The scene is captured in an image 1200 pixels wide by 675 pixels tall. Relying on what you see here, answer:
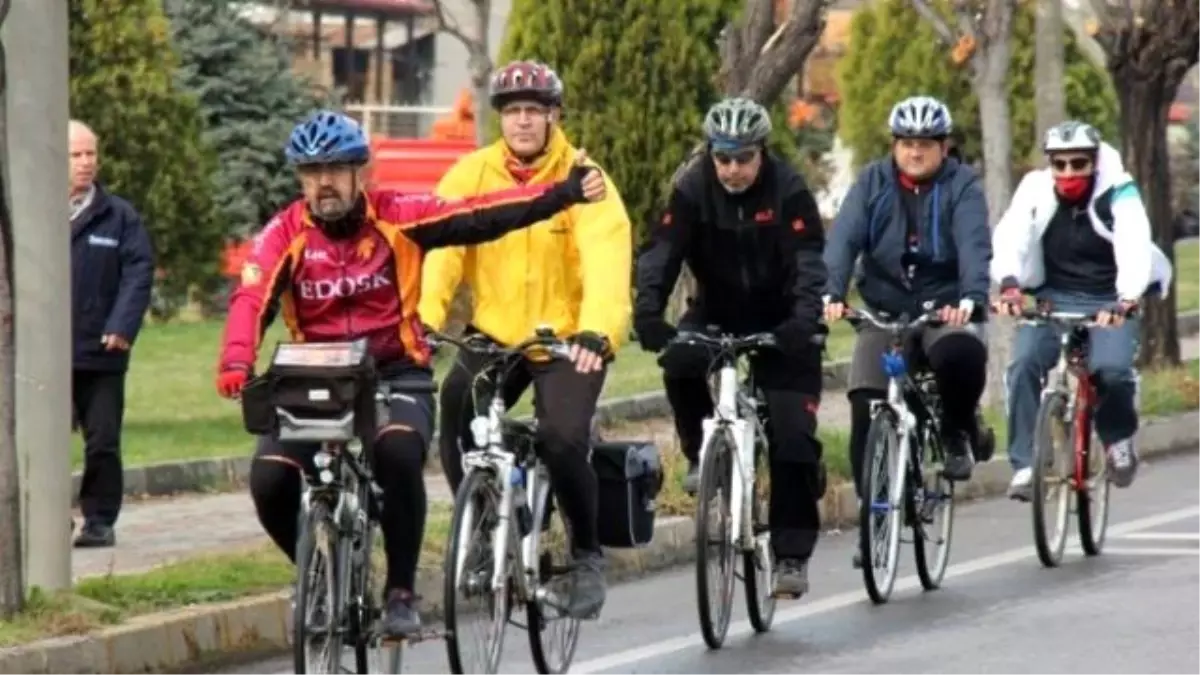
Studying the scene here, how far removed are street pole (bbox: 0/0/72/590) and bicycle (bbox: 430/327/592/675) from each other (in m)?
1.67

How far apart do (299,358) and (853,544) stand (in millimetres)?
5680

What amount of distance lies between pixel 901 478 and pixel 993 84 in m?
7.41

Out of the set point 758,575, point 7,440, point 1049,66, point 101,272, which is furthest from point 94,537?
point 1049,66

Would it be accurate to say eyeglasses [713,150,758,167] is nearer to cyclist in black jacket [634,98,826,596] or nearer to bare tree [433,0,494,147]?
cyclist in black jacket [634,98,826,596]

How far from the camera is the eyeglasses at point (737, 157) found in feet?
35.6

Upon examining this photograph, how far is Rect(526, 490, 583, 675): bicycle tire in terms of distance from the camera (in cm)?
967

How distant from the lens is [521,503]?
9562 mm

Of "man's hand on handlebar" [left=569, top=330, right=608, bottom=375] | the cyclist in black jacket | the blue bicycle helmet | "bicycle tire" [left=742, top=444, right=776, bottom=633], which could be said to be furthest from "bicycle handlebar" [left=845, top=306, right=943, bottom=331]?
the blue bicycle helmet

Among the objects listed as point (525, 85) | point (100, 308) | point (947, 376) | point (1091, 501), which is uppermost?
point (525, 85)

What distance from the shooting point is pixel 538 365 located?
9.73 m

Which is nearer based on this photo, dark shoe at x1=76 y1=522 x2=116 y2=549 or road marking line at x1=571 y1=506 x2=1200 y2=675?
road marking line at x1=571 y1=506 x2=1200 y2=675

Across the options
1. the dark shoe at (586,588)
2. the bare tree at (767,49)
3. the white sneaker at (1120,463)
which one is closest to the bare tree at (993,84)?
the bare tree at (767,49)

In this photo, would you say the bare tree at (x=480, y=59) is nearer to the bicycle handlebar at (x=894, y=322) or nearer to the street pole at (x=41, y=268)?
the bicycle handlebar at (x=894, y=322)

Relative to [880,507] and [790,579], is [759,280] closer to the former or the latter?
[790,579]
